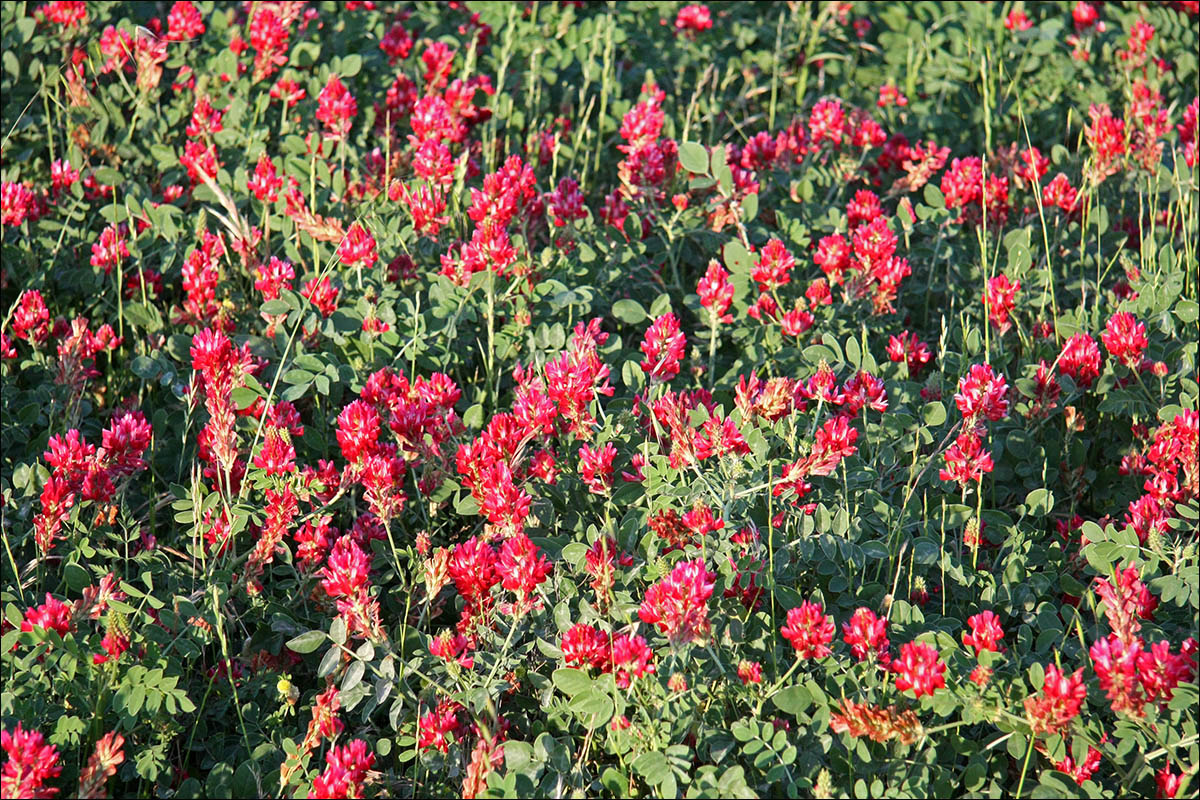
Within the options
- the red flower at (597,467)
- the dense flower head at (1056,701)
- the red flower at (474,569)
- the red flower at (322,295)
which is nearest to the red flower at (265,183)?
the red flower at (322,295)

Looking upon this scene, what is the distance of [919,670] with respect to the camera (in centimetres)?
230

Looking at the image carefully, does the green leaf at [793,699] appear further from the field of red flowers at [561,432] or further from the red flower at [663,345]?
the red flower at [663,345]

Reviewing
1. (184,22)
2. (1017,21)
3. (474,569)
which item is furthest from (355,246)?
(1017,21)

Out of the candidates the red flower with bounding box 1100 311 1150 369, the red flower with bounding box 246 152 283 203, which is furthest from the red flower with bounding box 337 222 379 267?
the red flower with bounding box 1100 311 1150 369

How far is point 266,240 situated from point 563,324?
0.94 meters

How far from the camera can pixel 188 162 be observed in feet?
12.9

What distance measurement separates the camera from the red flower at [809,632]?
2.37 meters

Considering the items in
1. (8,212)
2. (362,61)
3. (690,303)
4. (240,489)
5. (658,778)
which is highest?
(362,61)

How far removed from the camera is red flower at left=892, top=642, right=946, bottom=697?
2.29 metres

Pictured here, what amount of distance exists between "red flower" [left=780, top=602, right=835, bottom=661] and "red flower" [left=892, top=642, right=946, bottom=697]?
0.14 metres

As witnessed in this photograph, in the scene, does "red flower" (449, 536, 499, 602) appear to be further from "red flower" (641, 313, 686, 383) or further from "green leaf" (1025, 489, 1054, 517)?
"green leaf" (1025, 489, 1054, 517)

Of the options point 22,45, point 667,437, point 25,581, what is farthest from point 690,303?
point 22,45

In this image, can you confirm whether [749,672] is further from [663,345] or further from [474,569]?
[663,345]

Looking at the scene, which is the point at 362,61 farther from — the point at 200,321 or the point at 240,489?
the point at 240,489
